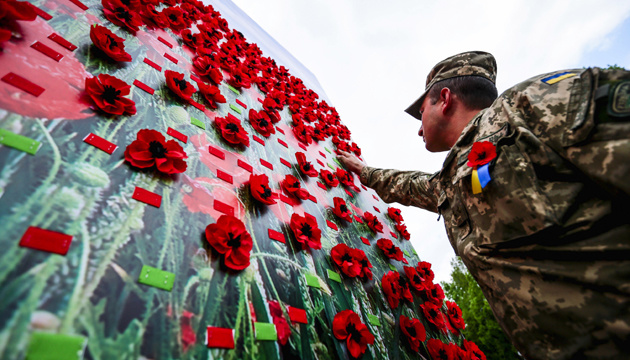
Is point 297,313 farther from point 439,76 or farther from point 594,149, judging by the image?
point 439,76

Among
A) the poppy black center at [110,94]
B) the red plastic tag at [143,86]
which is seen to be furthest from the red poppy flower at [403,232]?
the poppy black center at [110,94]

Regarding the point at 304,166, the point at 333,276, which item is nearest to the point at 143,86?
the point at 304,166

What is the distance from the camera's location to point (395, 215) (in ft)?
10.6

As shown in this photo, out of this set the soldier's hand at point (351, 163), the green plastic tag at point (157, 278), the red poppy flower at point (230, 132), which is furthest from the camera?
the soldier's hand at point (351, 163)

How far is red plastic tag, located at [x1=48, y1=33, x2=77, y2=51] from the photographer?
3.65 feet

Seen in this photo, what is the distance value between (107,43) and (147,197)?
96cm

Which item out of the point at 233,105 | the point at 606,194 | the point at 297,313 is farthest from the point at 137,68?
the point at 606,194

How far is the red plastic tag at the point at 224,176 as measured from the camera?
51.7 inches

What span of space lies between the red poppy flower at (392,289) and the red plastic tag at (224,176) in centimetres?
140

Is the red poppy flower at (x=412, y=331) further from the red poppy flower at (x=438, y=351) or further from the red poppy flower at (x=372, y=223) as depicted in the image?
the red poppy flower at (x=372, y=223)

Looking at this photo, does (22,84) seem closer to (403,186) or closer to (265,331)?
(265,331)

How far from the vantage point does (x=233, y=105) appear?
1.99m

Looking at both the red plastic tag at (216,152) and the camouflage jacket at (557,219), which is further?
the red plastic tag at (216,152)

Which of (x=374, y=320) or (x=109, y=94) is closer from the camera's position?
(x=109, y=94)
